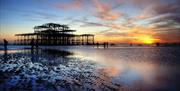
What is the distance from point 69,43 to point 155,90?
104 m

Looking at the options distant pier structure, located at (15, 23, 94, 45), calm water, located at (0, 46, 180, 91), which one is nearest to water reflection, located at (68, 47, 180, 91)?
calm water, located at (0, 46, 180, 91)

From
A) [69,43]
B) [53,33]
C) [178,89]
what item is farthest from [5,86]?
[69,43]

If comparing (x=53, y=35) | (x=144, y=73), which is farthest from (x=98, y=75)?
(x=53, y=35)

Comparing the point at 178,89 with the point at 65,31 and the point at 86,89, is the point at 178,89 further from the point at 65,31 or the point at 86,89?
the point at 65,31

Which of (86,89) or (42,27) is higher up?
(42,27)

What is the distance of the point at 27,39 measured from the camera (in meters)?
114

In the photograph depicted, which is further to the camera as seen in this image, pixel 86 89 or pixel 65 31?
pixel 65 31

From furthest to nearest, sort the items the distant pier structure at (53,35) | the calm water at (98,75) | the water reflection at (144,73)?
the distant pier structure at (53,35), the water reflection at (144,73), the calm water at (98,75)

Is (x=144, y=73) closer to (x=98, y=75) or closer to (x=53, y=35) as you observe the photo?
(x=98, y=75)

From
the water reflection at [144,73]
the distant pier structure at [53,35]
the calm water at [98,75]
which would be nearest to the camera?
the calm water at [98,75]

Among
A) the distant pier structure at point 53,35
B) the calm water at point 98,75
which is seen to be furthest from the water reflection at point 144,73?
the distant pier structure at point 53,35

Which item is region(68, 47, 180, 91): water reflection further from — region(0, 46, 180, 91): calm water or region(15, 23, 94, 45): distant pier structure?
region(15, 23, 94, 45): distant pier structure

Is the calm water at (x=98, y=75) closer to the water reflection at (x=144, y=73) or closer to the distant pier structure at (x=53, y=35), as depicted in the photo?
the water reflection at (x=144, y=73)

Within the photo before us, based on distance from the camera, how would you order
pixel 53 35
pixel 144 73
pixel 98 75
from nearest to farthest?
1. pixel 98 75
2. pixel 144 73
3. pixel 53 35
